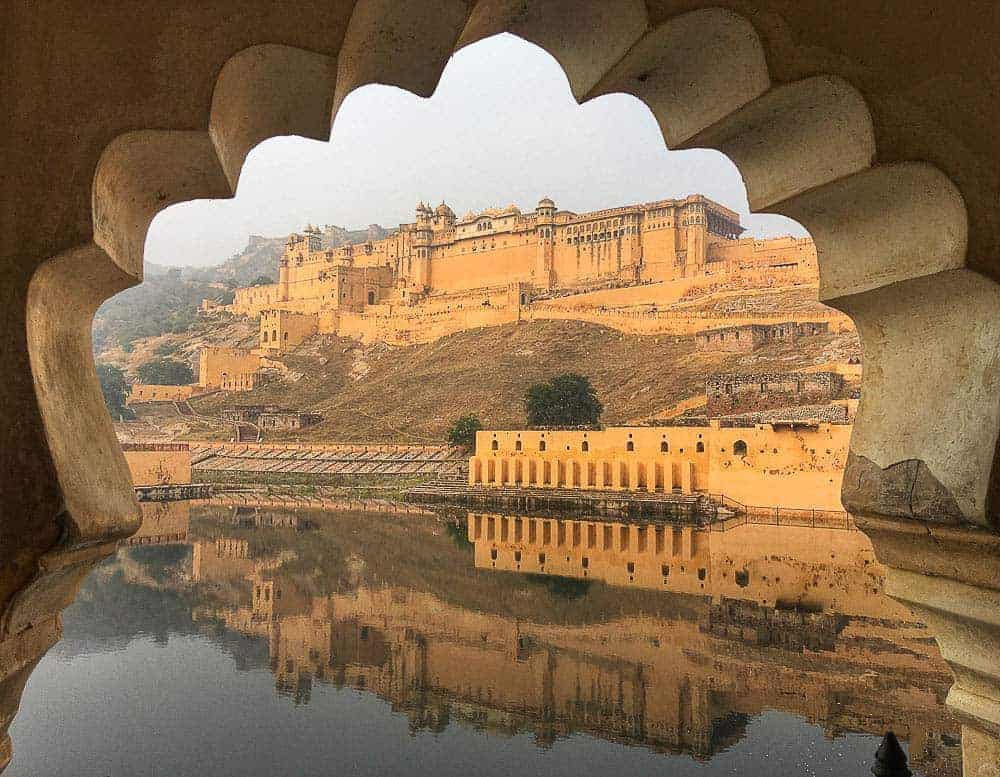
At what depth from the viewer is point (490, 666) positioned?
492 inches

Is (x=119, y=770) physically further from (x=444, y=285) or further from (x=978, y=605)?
(x=444, y=285)

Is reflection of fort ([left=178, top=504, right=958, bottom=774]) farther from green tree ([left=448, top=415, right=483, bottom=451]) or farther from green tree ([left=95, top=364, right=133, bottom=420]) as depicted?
green tree ([left=95, top=364, right=133, bottom=420])

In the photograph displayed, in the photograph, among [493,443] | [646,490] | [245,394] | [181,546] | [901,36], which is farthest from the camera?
[245,394]

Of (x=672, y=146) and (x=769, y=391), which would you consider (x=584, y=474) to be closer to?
(x=769, y=391)

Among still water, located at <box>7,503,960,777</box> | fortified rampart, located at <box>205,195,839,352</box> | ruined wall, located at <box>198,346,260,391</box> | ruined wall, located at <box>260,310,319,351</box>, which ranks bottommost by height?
still water, located at <box>7,503,960,777</box>

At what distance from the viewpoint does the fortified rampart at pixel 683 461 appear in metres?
23.4

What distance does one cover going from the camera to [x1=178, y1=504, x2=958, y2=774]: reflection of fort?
10000 mm

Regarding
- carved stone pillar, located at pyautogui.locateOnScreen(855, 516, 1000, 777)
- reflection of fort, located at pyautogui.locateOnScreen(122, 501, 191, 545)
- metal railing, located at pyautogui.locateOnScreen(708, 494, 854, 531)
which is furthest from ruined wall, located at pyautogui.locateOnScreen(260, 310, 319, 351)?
carved stone pillar, located at pyautogui.locateOnScreen(855, 516, 1000, 777)

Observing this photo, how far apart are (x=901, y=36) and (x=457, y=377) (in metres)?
44.6

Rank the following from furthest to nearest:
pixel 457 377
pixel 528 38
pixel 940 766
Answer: pixel 457 377
pixel 940 766
pixel 528 38

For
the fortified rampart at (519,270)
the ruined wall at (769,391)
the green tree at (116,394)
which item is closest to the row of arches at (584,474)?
the ruined wall at (769,391)

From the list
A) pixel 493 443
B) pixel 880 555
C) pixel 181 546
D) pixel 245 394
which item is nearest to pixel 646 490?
pixel 493 443

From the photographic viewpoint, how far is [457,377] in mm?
46219

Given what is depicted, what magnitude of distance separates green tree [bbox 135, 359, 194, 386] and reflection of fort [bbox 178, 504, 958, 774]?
49.5m
